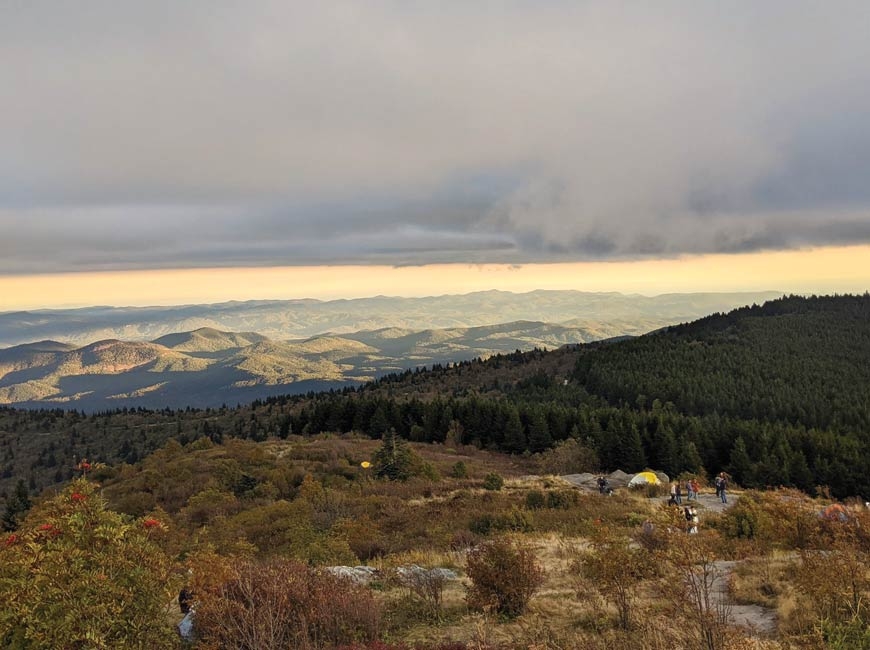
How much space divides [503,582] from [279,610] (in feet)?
19.5

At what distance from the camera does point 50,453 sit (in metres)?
164

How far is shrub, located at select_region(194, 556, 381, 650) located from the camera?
32.3 ft

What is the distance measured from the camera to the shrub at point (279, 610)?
32.3 ft

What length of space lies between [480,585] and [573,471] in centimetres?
5384

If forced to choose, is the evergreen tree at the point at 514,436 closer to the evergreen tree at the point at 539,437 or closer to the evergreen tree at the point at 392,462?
the evergreen tree at the point at 539,437

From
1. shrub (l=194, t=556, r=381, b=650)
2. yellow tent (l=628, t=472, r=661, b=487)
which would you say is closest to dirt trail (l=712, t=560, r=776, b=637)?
shrub (l=194, t=556, r=381, b=650)

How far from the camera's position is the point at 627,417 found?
254 feet

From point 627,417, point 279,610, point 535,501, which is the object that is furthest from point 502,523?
point 627,417

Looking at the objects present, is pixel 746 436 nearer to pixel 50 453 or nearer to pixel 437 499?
pixel 437 499

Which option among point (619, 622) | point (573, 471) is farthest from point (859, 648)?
point (573, 471)

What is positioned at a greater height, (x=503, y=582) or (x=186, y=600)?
(x=186, y=600)

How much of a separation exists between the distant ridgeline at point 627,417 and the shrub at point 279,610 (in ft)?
189

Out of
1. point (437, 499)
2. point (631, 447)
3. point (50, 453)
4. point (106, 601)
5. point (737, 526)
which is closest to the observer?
point (106, 601)

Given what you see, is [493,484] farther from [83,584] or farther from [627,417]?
[627,417]
